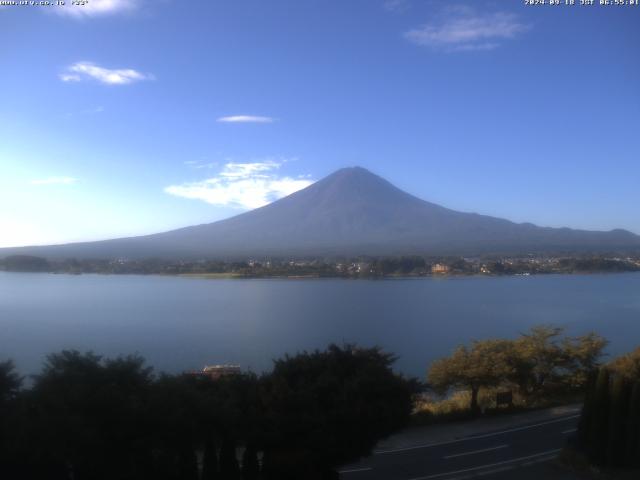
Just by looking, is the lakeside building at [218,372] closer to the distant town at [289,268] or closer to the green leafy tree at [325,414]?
the green leafy tree at [325,414]

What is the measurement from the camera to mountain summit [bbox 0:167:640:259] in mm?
54438

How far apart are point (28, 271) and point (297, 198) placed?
4365 centimetres

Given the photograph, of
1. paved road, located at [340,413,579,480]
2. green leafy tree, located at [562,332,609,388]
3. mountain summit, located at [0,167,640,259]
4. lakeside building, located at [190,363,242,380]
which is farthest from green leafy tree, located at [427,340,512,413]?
mountain summit, located at [0,167,640,259]

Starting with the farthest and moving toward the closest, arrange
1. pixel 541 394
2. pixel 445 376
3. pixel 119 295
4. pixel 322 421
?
pixel 119 295
pixel 541 394
pixel 445 376
pixel 322 421

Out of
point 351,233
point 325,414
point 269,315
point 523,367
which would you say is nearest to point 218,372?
point 325,414

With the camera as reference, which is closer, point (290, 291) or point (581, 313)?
point (581, 313)

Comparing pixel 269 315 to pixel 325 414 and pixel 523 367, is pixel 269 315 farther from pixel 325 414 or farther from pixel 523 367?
pixel 325 414

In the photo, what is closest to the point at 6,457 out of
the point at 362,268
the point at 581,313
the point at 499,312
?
the point at 499,312

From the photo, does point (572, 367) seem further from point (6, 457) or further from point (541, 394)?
point (6, 457)

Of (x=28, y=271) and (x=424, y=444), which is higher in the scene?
(x=28, y=271)

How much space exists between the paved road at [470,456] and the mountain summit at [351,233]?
4105 cm

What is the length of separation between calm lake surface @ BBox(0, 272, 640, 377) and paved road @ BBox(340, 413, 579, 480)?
15.4 ft

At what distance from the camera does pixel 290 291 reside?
88.7 ft

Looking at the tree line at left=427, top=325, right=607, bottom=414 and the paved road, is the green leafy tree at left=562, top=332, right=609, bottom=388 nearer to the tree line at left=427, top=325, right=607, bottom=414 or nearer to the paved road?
the tree line at left=427, top=325, right=607, bottom=414
